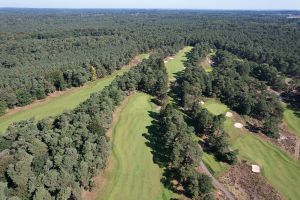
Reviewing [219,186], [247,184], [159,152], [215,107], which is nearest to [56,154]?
[159,152]

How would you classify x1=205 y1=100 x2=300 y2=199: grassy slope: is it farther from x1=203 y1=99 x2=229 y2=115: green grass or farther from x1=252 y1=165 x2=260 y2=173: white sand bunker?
x1=203 y1=99 x2=229 y2=115: green grass

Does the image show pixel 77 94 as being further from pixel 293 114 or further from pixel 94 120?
pixel 293 114

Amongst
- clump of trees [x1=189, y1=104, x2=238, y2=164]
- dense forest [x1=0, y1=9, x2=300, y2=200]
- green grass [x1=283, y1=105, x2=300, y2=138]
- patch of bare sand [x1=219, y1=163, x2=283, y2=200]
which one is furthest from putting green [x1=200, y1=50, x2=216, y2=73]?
patch of bare sand [x1=219, y1=163, x2=283, y2=200]

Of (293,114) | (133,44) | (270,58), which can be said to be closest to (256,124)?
(293,114)

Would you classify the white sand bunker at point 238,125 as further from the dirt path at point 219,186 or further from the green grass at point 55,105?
the green grass at point 55,105

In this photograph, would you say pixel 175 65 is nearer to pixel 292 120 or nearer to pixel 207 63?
pixel 207 63

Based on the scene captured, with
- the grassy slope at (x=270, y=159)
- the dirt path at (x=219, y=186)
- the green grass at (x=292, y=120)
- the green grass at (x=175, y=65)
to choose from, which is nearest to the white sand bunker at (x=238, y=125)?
the grassy slope at (x=270, y=159)
